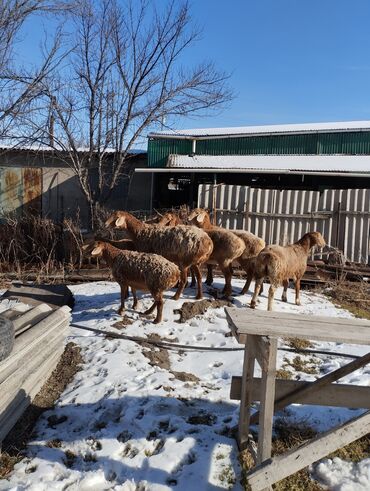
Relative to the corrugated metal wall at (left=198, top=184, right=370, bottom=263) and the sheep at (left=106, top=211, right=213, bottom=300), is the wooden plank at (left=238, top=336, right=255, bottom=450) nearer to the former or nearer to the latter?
the sheep at (left=106, top=211, right=213, bottom=300)

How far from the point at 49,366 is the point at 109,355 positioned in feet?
2.61

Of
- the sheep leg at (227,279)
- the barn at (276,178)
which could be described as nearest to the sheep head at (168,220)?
the sheep leg at (227,279)

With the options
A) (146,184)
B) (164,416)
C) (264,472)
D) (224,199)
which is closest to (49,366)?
(164,416)

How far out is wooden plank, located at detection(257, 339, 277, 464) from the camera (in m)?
3.23

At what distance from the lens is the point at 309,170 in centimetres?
1512

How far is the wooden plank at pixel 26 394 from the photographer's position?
12.7 feet

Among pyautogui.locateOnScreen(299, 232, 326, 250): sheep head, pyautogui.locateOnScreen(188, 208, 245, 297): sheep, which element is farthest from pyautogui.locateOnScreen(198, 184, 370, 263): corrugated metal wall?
pyautogui.locateOnScreen(188, 208, 245, 297): sheep

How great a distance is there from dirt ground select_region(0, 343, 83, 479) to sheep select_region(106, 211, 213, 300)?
2466 mm

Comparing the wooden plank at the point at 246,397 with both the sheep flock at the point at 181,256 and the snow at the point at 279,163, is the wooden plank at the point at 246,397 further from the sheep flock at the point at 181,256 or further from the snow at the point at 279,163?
the snow at the point at 279,163

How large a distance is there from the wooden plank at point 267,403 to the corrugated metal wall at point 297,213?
10581mm

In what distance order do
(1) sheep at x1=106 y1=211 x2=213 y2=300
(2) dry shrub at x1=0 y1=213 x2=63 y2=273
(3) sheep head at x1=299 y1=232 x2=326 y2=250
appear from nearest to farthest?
(1) sheep at x1=106 y1=211 x2=213 y2=300
(3) sheep head at x1=299 y1=232 x2=326 y2=250
(2) dry shrub at x1=0 y1=213 x2=63 y2=273

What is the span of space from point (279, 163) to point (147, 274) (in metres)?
11.8

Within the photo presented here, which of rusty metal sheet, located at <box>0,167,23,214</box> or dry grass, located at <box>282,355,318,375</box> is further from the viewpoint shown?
rusty metal sheet, located at <box>0,167,23,214</box>

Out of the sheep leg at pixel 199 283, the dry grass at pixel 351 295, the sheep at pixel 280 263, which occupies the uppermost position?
the sheep at pixel 280 263
